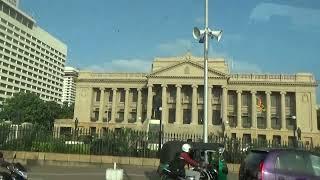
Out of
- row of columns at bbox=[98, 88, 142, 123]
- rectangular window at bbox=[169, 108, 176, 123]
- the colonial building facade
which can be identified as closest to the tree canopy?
the colonial building facade

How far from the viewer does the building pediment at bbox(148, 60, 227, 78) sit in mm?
90312

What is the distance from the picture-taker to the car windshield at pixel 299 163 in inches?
429

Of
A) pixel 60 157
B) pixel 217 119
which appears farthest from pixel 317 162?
pixel 217 119

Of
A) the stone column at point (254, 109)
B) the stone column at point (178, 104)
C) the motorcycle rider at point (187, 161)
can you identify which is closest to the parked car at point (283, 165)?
the motorcycle rider at point (187, 161)

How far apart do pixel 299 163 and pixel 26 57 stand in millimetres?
145786

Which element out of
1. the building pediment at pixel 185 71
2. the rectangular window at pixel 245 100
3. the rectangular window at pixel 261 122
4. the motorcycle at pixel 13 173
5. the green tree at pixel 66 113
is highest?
the building pediment at pixel 185 71

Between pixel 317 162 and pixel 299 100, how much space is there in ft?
272

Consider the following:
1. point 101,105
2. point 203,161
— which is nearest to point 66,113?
point 101,105

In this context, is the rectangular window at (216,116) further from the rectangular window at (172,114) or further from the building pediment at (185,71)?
the rectangular window at (172,114)

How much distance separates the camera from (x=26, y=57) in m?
148

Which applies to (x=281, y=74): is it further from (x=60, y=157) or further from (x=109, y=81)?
(x=60, y=157)

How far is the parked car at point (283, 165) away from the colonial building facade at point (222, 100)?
74.3 m

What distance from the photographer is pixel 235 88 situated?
93.7m

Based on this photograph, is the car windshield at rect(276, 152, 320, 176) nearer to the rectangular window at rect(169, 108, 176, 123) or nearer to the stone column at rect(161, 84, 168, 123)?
the stone column at rect(161, 84, 168, 123)
